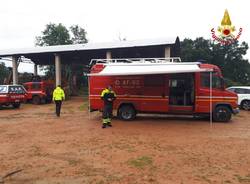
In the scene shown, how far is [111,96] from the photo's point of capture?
14.9 metres

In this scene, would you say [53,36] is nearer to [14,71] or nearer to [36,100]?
[14,71]

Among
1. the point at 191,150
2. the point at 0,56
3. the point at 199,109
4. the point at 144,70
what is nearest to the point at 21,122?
the point at 144,70

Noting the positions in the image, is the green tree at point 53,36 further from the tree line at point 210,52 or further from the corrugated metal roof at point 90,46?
the corrugated metal roof at point 90,46

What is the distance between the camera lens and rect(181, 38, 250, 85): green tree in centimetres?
5375

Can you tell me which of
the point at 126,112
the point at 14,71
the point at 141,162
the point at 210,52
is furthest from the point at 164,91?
the point at 210,52

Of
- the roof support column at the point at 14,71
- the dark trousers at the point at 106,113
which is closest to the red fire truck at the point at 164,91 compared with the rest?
the dark trousers at the point at 106,113

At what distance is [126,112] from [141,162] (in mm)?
8042

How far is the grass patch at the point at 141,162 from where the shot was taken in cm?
838

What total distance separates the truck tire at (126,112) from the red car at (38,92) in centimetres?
1248

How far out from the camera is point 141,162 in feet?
28.5

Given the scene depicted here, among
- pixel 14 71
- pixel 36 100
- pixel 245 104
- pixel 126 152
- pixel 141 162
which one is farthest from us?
pixel 14 71

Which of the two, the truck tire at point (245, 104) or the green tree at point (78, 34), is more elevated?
the green tree at point (78, 34)

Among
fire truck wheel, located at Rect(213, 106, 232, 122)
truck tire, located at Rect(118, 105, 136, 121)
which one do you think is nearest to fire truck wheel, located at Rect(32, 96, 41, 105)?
truck tire, located at Rect(118, 105, 136, 121)

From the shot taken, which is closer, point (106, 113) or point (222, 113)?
point (106, 113)
